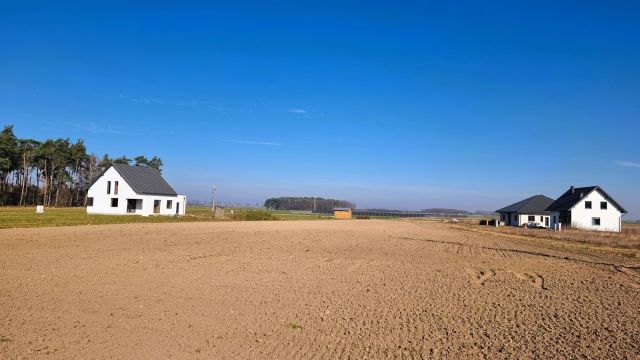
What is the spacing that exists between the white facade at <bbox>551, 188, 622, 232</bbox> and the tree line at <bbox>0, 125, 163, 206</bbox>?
66859 mm

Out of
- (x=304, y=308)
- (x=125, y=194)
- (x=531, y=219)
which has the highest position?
(x=125, y=194)

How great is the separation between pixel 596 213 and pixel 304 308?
59.7 meters

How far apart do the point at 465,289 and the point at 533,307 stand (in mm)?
1946

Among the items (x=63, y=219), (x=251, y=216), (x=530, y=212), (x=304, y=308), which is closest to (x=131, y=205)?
(x=251, y=216)

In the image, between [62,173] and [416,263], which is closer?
[416,263]

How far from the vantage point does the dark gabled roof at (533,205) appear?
68.3m

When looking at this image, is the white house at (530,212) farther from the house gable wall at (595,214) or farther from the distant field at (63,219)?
the distant field at (63,219)

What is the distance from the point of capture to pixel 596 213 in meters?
57.0

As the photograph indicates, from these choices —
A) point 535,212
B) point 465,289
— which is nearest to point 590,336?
point 465,289

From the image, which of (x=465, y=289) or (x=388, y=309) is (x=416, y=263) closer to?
(x=465, y=289)

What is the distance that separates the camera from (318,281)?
440 inches

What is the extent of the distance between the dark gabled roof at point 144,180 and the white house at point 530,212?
49847 mm

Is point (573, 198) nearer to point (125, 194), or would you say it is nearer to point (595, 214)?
point (595, 214)

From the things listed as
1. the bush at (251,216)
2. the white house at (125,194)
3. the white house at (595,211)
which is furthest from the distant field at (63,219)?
the white house at (595,211)
